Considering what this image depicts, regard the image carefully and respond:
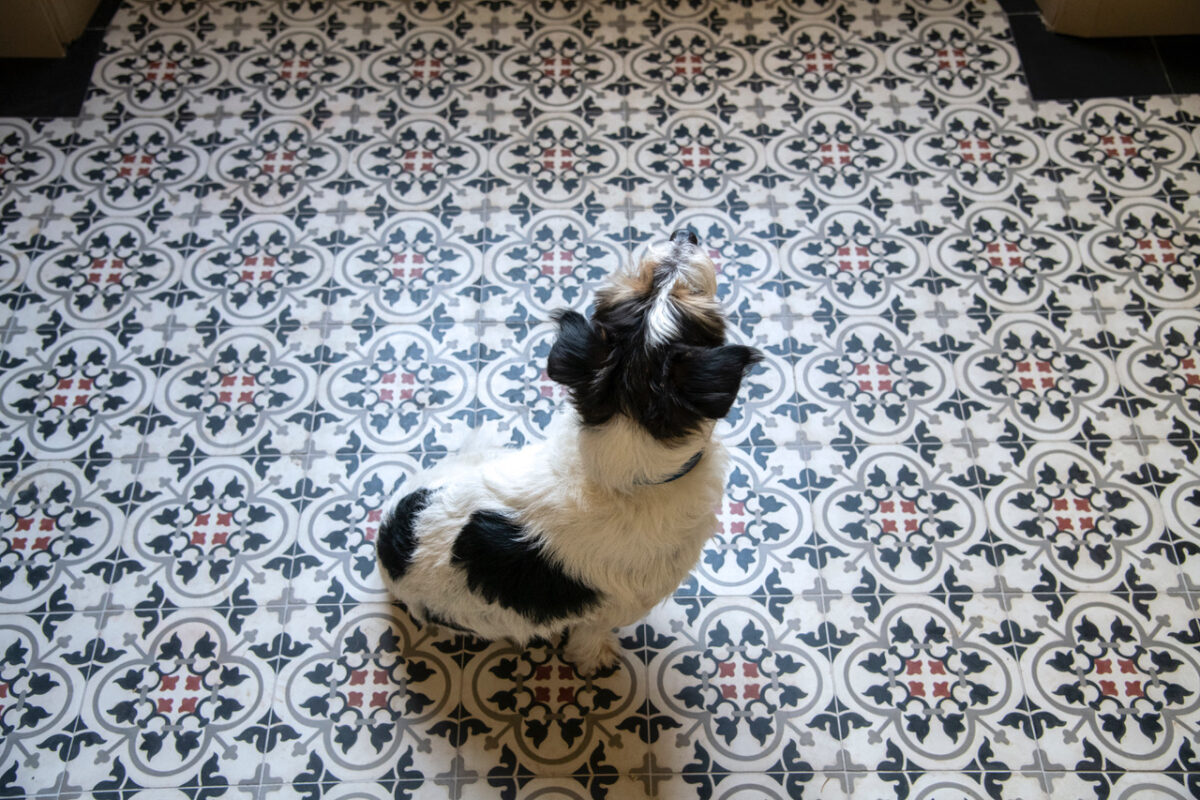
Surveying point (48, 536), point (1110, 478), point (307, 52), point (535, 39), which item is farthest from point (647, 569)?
point (307, 52)

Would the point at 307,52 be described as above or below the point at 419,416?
above

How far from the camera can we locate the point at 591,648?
206cm

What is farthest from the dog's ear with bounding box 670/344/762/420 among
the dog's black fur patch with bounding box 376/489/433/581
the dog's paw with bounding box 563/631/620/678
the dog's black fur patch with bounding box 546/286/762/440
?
the dog's paw with bounding box 563/631/620/678

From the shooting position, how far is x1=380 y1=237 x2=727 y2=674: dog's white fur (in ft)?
5.26

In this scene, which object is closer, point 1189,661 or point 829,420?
point 1189,661

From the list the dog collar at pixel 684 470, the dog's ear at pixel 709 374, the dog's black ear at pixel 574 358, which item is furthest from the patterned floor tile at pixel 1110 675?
the dog's black ear at pixel 574 358

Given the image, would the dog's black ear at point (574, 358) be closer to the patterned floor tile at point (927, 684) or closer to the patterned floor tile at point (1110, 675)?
the patterned floor tile at point (927, 684)

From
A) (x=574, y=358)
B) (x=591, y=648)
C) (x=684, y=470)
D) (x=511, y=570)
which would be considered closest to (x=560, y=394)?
(x=591, y=648)

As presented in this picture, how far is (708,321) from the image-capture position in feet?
4.92

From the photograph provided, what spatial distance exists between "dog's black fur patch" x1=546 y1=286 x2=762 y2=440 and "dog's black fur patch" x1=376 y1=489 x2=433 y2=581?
504 mm

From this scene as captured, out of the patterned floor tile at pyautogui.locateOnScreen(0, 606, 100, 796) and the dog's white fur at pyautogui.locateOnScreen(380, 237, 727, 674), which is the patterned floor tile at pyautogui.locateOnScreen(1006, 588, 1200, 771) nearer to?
the dog's white fur at pyautogui.locateOnScreen(380, 237, 727, 674)

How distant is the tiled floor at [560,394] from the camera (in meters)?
2.10

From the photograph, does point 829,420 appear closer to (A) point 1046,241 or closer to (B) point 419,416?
(A) point 1046,241

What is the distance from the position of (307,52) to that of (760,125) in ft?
4.62
